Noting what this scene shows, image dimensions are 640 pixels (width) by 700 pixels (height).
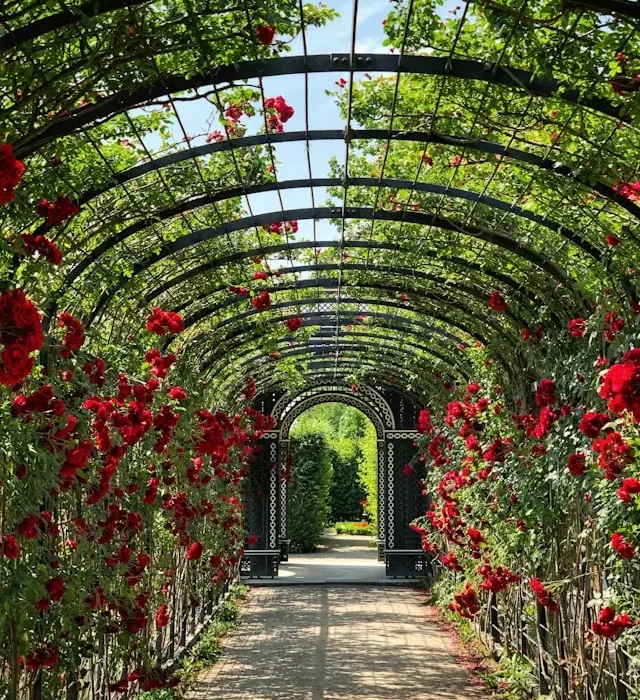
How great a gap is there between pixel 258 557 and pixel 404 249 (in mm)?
8678

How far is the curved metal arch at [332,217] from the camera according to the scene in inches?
199

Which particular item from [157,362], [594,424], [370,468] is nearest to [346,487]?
[370,468]

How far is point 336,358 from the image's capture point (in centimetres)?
1174

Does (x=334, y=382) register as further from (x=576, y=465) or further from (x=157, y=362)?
(x=576, y=465)

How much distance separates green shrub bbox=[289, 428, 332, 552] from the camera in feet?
56.6

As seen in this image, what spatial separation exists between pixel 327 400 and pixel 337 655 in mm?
7160

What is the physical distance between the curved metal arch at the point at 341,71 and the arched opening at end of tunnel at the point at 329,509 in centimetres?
1059

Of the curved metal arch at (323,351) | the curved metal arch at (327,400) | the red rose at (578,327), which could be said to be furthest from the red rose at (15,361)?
the curved metal arch at (327,400)

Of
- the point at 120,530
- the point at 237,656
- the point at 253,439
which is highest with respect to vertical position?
the point at 253,439

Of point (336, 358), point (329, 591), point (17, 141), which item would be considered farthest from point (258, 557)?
point (17, 141)

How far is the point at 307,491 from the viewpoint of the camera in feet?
56.5

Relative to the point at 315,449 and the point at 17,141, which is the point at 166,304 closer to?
the point at 17,141

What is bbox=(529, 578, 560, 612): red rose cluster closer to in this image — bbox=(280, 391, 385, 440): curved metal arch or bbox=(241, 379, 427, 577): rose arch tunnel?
bbox=(241, 379, 427, 577): rose arch tunnel

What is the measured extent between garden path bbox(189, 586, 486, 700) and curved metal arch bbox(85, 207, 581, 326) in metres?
3.28
